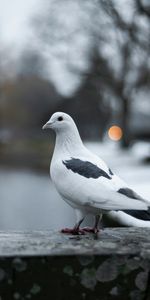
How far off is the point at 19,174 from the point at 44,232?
1714 cm

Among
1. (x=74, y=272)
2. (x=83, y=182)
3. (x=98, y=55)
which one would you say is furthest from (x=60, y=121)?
(x=98, y=55)

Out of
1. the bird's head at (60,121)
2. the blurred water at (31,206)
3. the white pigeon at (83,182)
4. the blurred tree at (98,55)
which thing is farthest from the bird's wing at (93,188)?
the blurred tree at (98,55)

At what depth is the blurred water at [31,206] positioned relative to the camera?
9.59 metres

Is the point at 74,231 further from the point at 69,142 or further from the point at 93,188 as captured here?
the point at 69,142

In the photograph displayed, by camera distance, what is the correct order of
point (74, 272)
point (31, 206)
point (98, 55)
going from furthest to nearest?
point (98, 55) → point (31, 206) → point (74, 272)

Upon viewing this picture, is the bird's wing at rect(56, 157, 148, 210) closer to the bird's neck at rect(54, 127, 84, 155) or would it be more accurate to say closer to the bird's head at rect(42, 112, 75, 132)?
the bird's neck at rect(54, 127, 84, 155)

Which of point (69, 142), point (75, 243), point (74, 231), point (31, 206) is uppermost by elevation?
point (31, 206)

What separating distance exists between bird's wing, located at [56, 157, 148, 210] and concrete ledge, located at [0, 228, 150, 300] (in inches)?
9.8

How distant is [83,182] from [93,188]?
0.08 metres

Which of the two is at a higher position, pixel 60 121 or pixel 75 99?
pixel 75 99

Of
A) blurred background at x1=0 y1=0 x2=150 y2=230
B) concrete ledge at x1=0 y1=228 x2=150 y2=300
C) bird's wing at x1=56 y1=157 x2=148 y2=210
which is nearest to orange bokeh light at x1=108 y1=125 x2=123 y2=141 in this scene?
blurred background at x1=0 y1=0 x2=150 y2=230

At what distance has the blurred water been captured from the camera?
377 inches

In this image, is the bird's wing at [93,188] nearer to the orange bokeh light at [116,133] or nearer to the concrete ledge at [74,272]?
the concrete ledge at [74,272]

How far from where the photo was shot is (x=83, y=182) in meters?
3.16
